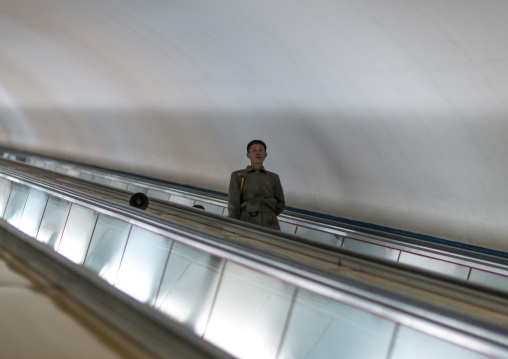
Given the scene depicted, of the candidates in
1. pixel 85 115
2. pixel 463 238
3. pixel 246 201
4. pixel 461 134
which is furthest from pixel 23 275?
pixel 85 115

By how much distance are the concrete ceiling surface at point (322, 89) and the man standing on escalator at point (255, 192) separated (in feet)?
8.66

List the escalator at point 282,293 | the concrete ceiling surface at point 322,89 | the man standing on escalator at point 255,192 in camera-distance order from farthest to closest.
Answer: the concrete ceiling surface at point 322,89 < the man standing on escalator at point 255,192 < the escalator at point 282,293

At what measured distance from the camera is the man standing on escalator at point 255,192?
580 centimetres

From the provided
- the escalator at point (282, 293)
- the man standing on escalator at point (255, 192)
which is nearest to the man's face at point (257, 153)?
the man standing on escalator at point (255, 192)

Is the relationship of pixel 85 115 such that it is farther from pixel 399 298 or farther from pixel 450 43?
pixel 399 298

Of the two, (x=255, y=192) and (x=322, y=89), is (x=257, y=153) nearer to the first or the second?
(x=255, y=192)

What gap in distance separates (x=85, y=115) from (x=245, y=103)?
30.6 ft

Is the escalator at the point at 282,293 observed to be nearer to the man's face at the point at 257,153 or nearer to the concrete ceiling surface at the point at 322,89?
the man's face at the point at 257,153

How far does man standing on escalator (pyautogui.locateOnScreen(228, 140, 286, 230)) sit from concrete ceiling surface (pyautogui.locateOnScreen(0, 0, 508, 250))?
8.66 ft

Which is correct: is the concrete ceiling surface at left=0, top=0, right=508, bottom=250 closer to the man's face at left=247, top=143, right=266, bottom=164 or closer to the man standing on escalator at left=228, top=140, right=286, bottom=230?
the man's face at left=247, top=143, right=266, bottom=164

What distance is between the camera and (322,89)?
916cm

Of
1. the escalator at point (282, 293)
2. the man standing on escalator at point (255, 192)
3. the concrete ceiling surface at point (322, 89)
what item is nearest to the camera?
the escalator at point (282, 293)

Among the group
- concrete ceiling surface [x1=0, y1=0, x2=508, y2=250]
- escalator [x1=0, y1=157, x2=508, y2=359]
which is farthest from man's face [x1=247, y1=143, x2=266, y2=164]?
concrete ceiling surface [x1=0, y1=0, x2=508, y2=250]

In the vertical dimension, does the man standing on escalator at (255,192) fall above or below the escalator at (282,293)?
above
